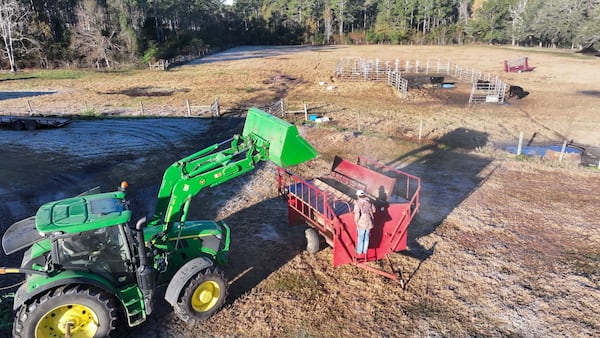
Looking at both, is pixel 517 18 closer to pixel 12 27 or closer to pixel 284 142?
pixel 12 27

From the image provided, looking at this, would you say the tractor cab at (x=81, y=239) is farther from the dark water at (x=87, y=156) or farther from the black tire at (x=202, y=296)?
the dark water at (x=87, y=156)

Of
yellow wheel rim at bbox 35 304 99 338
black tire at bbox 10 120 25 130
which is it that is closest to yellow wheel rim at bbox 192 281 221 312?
yellow wheel rim at bbox 35 304 99 338

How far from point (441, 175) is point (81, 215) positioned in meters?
13.0

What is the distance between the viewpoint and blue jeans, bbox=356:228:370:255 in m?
8.65

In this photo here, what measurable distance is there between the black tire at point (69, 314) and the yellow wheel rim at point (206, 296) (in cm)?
143

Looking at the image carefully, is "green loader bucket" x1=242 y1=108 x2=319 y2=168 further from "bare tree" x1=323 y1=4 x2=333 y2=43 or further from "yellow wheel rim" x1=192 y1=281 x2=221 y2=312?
"bare tree" x1=323 y1=4 x2=333 y2=43

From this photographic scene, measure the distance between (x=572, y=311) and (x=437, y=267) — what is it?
274cm

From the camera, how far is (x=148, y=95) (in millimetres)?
A: 33219

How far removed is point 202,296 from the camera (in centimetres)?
745

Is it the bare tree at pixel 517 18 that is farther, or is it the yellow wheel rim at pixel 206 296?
the bare tree at pixel 517 18

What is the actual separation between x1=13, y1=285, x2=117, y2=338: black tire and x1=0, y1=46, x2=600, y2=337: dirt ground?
1.08 metres

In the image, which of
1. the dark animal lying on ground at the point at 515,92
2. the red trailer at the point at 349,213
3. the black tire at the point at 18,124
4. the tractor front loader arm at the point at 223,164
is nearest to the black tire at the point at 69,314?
→ the tractor front loader arm at the point at 223,164

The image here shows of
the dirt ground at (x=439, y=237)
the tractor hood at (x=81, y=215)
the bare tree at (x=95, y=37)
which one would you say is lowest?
the dirt ground at (x=439, y=237)

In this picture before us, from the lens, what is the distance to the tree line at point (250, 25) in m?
53.4
